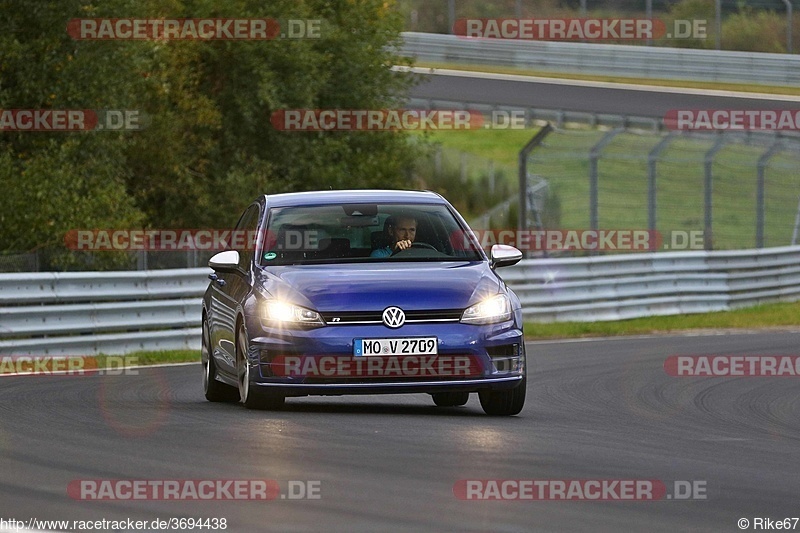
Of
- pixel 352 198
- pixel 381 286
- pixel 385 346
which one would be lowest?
pixel 385 346

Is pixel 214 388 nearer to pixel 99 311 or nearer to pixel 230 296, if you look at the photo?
pixel 230 296

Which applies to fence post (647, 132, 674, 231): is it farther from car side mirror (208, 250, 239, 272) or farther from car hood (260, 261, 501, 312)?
car hood (260, 261, 501, 312)

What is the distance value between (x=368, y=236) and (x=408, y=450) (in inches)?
120

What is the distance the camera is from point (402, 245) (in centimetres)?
1164

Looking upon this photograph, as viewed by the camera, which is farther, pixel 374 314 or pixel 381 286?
pixel 381 286

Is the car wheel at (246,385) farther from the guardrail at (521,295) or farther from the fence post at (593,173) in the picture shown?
the fence post at (593,173)

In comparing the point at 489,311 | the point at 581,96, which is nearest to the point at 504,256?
the point at 489,311

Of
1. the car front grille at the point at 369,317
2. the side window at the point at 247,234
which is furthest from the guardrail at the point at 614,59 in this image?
the car front grille at the point at 369,317

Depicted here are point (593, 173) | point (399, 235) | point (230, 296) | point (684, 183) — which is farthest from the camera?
point (684, 183)

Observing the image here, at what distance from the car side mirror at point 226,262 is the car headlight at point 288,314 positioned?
1031mm

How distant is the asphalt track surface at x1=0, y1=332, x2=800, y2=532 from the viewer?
22.7ft

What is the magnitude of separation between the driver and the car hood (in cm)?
33

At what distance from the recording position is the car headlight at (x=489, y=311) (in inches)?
422

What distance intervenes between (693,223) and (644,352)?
28206 millimetres
